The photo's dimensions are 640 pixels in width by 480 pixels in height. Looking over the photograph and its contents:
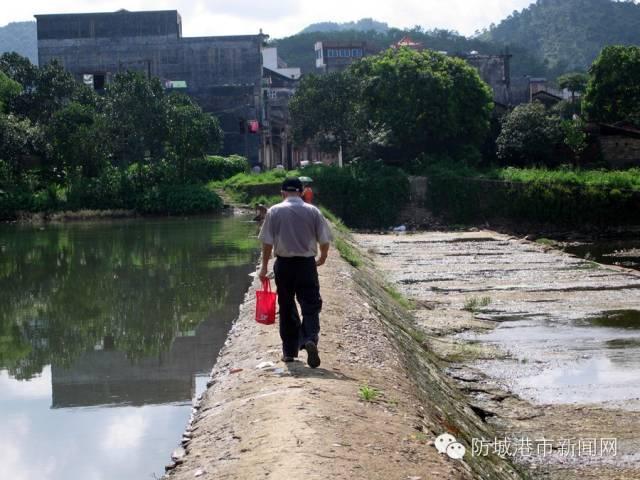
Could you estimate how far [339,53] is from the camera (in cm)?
9869

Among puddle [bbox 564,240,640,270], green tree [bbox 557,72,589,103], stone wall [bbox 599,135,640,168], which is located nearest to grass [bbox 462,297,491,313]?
puddle [bbox 564,240,640,270]

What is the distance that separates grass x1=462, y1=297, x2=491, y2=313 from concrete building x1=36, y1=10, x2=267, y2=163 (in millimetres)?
43187

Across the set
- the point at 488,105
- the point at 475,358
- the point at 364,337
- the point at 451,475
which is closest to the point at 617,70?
the point at 488,105

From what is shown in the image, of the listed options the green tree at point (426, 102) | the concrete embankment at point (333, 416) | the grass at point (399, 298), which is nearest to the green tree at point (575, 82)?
the green tree at point (426, 102)

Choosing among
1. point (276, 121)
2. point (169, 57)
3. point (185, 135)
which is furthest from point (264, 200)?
point (276, 121)

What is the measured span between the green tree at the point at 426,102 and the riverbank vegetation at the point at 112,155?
917cm

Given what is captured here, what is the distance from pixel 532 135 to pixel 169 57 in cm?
2722

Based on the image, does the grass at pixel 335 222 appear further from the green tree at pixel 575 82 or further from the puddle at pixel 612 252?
the green tree at pixel 575 82

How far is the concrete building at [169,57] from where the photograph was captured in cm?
6494

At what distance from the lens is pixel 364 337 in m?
12.7

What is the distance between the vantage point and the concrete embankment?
23.4 ft

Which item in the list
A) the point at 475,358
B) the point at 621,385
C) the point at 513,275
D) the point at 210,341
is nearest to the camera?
the point at 621,385

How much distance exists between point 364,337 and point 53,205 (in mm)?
40031

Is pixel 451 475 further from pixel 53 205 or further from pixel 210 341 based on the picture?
pixel 53 205
